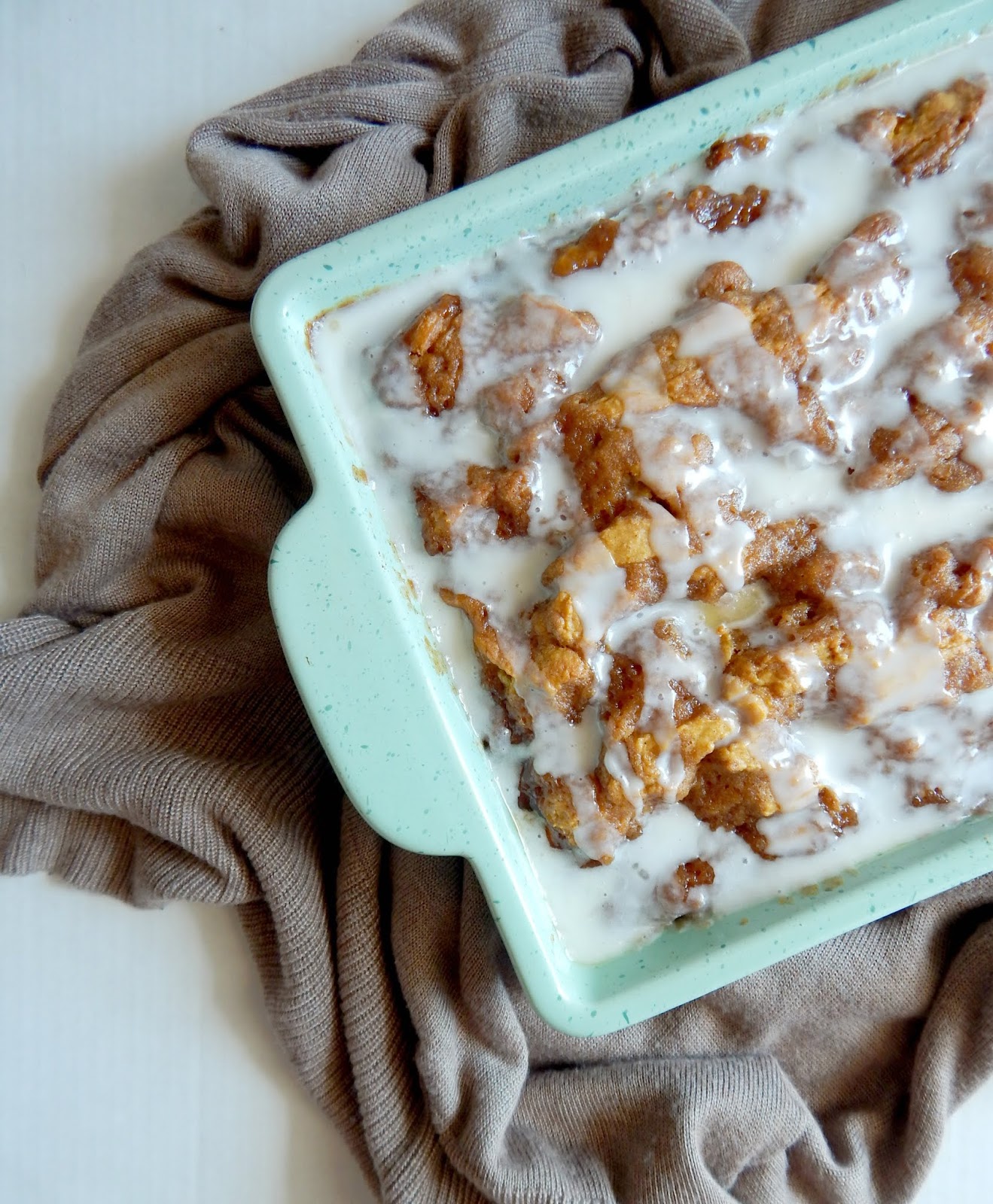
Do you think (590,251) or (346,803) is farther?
→ (346,803)

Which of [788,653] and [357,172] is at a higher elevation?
[357,172]

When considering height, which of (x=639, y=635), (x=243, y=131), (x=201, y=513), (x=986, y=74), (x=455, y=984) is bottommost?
(x=455, y=984)

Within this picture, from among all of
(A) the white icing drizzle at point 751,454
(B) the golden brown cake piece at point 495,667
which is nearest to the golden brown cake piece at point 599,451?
(A) the white icing drizzle at point 751,454

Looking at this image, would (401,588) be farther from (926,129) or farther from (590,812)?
(926,129)

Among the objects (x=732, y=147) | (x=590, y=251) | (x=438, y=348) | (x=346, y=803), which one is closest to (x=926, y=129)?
(x=732, y=147)

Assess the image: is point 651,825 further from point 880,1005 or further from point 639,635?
point 880,1005

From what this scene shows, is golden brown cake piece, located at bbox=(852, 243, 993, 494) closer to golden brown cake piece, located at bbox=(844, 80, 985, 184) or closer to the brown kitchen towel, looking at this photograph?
golden brown cake piece, located at bbox=(844, 80, 985, 184)

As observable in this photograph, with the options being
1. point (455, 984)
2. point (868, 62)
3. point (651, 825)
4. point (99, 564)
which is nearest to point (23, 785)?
point (99, 564)
